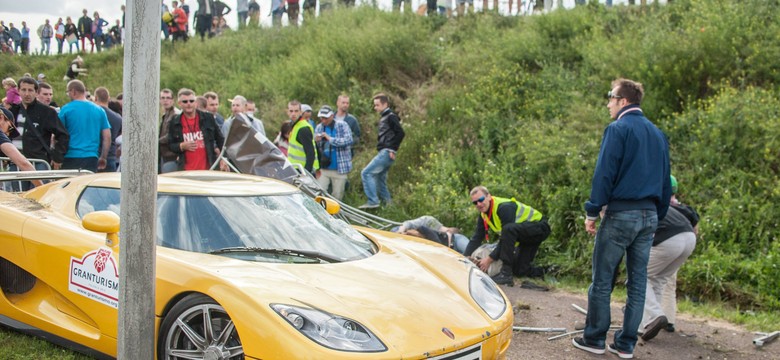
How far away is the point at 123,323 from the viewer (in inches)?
133

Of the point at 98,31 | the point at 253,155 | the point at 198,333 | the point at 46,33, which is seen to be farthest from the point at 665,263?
the point at 46,33

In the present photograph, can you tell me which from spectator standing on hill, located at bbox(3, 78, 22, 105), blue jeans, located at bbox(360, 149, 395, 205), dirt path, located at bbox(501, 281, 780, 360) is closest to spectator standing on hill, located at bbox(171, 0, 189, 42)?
spectator standing on hill, located at bbox(3, 78, 22, 105)

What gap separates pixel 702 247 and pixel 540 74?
5.21 metres

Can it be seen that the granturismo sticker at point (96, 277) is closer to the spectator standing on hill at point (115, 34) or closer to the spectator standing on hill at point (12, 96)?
the spectator standing on hill at point (12, 96)

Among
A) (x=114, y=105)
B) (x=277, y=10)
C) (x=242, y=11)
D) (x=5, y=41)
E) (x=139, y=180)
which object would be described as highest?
(x=242, y=11)

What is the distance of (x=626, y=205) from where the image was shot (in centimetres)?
515

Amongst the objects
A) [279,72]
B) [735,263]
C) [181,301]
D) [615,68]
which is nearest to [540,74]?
[615,68]

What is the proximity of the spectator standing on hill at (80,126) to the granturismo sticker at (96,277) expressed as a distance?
483cm

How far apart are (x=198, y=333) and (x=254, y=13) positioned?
66.6 feet

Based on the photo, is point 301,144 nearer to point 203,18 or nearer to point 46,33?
point 203,18

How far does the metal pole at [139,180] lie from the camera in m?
3.20

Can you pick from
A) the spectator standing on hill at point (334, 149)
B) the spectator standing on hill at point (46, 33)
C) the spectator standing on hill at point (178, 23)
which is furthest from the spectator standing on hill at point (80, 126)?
the spectator standing on hill at point (46, 33)

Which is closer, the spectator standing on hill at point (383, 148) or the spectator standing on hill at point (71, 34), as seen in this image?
→ the spectator standing on hill at point (383, 148)

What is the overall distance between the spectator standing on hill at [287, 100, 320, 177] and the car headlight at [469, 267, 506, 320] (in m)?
5.78
